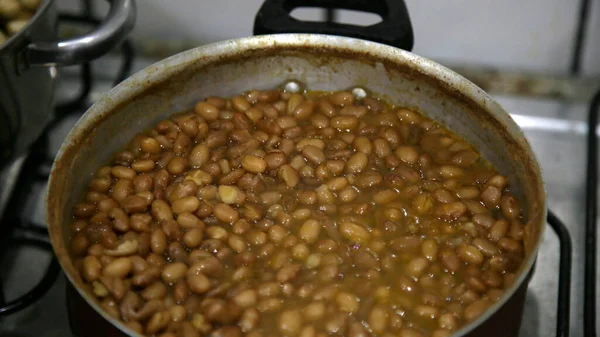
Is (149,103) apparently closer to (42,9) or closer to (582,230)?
(42,9)

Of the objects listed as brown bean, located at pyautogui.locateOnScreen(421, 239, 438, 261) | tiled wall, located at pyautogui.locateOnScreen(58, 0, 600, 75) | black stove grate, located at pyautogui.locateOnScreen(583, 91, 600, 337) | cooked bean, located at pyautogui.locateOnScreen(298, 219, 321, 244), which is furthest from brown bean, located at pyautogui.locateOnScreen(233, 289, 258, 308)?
tiled wall, located at pyautogui.locateOnScreen(58, 0, 600, 75)

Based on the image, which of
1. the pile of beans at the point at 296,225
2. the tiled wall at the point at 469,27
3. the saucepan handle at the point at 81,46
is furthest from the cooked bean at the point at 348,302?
the tiled wall at the point at 469,27

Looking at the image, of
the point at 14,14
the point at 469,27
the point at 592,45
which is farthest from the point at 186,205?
the point at 592,45

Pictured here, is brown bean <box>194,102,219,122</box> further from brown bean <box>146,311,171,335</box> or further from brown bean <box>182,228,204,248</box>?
brown bean <box>146,311,171,335</box>

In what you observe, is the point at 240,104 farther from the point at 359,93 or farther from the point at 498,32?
the point at 498,32

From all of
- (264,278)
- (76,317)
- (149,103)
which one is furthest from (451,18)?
(76,317)

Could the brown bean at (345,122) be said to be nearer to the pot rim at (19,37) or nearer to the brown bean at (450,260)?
the brown bean at (450,260)
